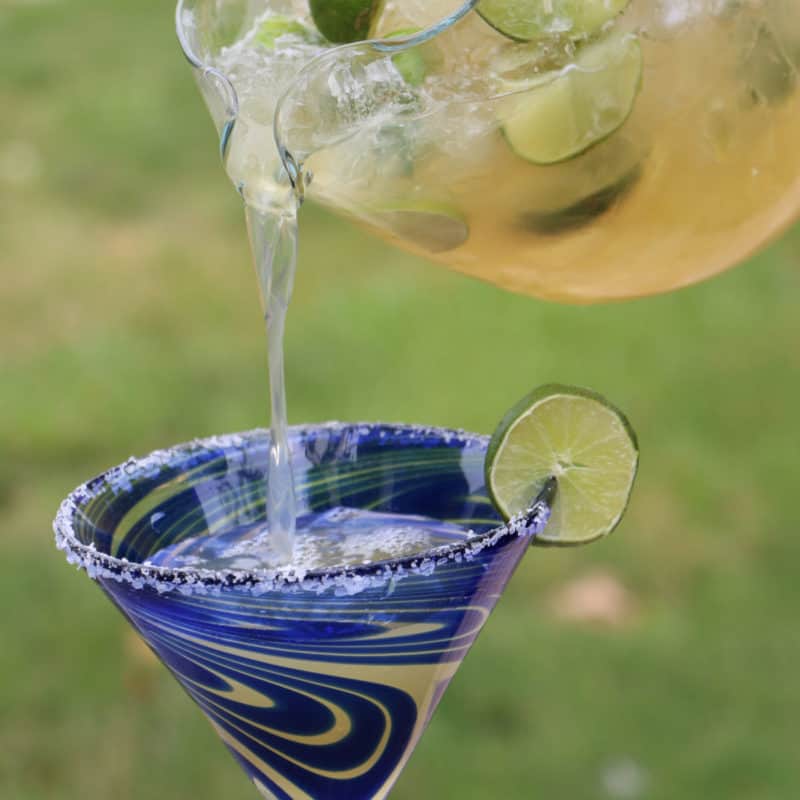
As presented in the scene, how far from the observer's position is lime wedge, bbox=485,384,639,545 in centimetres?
84

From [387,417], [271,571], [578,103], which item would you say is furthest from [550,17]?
[387,417]

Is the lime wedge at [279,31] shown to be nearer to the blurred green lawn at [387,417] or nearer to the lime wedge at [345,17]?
the lime wedge at [345,17]

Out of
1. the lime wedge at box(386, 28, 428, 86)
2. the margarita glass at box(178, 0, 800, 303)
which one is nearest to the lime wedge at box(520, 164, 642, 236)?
the margarita glass at box(178, 0, 800, 303)

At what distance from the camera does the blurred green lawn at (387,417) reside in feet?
6.01

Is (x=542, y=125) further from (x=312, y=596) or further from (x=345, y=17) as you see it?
(x=312, y=596)

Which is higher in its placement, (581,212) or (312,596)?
(581,212)

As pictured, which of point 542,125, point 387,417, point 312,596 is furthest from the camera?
point 387,417

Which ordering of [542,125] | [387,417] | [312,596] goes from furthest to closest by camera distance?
1. [387,417]
2. [542,125]
3. [312,596]

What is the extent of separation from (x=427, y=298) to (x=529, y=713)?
121 cm

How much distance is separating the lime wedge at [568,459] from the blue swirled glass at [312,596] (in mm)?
54

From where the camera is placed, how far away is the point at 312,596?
68cm

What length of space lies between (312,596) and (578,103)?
0.31 metres

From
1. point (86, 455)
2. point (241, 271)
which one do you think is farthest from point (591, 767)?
point (241, 271)

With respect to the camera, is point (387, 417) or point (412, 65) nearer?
point (412, 65)
